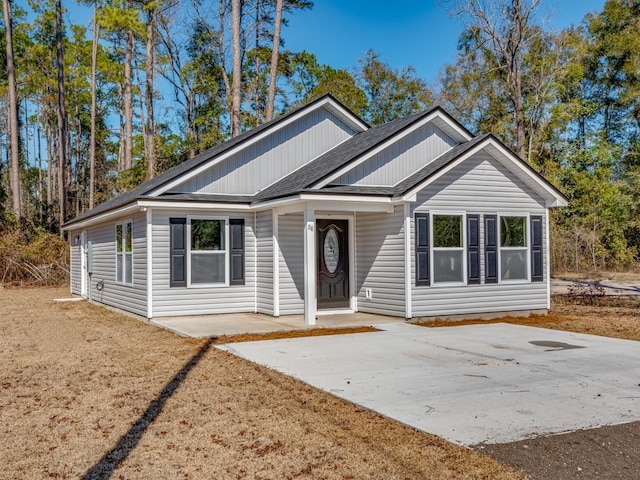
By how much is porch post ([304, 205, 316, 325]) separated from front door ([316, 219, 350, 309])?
1.66 meters

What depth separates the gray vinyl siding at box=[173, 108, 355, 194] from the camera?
1288 cm

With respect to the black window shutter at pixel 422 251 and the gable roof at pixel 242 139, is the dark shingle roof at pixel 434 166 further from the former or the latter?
the gable roof at pixel 242 139

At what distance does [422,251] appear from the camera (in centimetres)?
1150

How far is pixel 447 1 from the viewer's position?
2409cm

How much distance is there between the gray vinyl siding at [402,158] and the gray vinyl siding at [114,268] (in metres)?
4.38

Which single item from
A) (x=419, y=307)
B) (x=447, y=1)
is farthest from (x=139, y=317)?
(x=447, y=1)

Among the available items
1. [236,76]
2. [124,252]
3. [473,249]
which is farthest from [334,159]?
[236,76]

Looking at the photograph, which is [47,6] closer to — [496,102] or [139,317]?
[496,102]

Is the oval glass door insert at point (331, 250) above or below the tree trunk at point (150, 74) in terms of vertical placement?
below

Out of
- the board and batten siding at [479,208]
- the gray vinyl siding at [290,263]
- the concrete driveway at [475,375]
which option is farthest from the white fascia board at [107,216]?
the board and batten siding at [479,208]

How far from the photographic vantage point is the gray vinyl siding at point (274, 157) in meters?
12.9

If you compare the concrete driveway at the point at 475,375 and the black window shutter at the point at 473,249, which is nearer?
the concrete driveway at the point at 475,375

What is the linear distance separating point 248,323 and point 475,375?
17.9 ft

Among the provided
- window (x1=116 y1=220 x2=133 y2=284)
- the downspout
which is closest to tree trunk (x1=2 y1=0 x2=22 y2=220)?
window (x1=116 y1=220 x2=133 y2=284)
